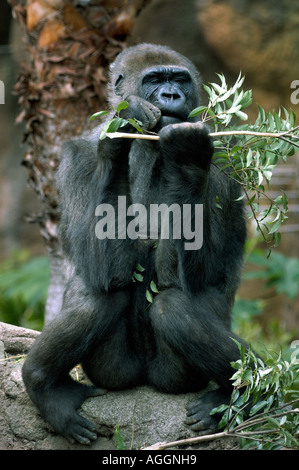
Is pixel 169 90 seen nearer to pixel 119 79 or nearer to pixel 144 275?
pixel 119 79

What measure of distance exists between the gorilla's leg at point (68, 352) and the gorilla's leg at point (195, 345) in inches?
10.0

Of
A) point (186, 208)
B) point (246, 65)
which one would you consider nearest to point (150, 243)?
point (186, 208)

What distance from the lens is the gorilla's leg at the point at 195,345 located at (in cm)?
322

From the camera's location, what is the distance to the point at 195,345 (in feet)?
10.6

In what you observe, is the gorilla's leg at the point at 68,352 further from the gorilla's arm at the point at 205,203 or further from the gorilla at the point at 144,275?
the gorilla's arm at the point at 205,203

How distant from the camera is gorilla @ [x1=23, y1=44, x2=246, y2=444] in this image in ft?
10.6

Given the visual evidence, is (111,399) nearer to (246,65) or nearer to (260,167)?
(260,167)

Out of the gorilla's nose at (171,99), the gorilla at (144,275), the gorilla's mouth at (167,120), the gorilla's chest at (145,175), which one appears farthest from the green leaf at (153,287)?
the gorilla's nose at (171,99)

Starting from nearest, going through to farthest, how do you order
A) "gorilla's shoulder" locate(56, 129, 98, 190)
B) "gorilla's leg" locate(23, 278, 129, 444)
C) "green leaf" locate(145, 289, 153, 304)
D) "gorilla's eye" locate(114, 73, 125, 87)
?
"gorilla's leg" locate(23, 278, 129, 444)
"green leaf" locate(145, 289, 153, 304)
"gorilla's shoulder" locate(56, 129, 98, 190)
"gorilla's eye" locate(114, 73, 125, 87)

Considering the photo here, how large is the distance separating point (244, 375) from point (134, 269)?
839 mm

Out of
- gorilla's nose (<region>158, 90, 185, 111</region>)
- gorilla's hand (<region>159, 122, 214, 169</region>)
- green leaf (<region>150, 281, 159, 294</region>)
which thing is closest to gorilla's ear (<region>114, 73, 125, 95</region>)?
gorilla's nose (<region>158, 90, 185, 111</region>)

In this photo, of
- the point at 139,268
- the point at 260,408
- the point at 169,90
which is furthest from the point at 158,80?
the point at 260,408

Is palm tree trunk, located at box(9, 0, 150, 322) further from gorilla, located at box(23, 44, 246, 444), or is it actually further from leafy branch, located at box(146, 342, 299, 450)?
leafy branch, located at box(146, 342, 299, 450)

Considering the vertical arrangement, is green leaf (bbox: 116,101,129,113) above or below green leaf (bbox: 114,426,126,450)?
above
